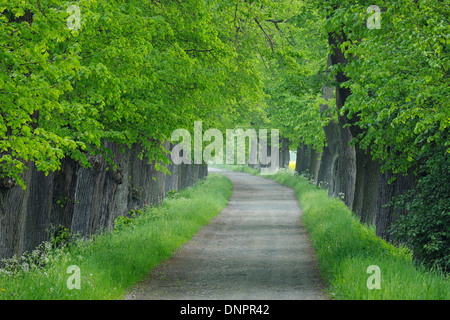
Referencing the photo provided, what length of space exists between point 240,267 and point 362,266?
11.1ft

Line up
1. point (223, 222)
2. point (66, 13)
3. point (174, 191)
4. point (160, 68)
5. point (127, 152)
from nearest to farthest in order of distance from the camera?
1. point (66, 13)
2. point (160, 68)
3. point (127, 152)
4. point (223, 222)
5. point (174, 191)

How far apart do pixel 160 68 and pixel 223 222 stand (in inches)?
387

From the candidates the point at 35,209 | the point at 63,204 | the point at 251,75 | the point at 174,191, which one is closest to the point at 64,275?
the point at 35,209

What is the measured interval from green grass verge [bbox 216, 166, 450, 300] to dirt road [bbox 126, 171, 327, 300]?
1.30ft

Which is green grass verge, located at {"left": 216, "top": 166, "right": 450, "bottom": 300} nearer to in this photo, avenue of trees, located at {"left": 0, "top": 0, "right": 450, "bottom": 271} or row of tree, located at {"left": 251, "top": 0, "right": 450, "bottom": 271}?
avenue of trees, located at {"left": 0, "top": 0, "right": 450, "bottom": 271}

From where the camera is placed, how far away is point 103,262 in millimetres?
10969

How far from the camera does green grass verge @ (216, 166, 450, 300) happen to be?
8.45 m

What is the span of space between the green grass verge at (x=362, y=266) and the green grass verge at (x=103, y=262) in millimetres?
3628

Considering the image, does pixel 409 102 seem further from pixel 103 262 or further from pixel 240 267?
pixel 103 262

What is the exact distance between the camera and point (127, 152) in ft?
60.2

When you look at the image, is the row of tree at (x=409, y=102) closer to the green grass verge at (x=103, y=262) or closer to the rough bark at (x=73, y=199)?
the green grass verge at (x=103, y=262)

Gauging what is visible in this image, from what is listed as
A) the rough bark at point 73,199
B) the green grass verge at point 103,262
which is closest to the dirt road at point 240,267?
the green grass verge at point 103,262

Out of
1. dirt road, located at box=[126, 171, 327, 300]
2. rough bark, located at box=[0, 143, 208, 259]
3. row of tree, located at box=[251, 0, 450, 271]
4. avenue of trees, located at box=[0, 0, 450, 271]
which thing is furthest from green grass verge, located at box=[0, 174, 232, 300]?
row of tree, located at box=[251, 0, 450, 271]
